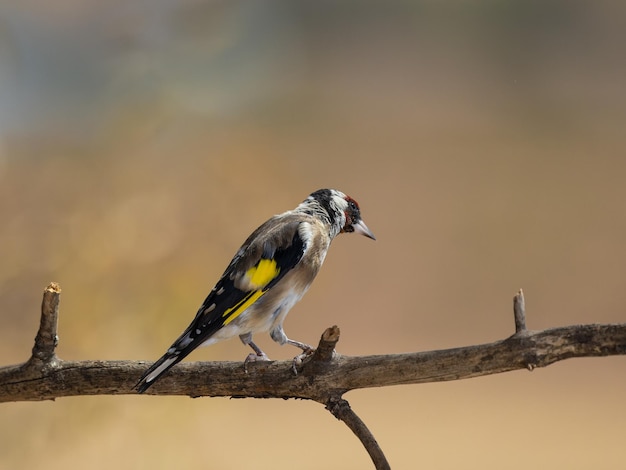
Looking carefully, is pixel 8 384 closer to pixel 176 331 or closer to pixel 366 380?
pixel 366 380

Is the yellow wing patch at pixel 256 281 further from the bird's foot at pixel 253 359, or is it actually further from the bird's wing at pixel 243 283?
the bird's foot at pixel 253 359

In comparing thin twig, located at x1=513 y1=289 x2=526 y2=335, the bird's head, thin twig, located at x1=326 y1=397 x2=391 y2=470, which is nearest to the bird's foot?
thin twig, located at x1=326 y1=397 x2=391 y2=470

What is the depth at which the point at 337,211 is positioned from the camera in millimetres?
2314

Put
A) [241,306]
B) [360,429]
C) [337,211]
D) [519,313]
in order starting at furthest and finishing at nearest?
[337,211]
[241,306]
[360,429]
[519,313]

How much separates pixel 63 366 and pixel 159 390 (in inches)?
12.1

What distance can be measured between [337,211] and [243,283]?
1.30ft

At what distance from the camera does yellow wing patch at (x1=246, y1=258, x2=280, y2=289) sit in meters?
2.07

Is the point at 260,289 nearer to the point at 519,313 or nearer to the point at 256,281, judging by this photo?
the point at 256,281

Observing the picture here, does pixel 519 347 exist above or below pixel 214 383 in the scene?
below

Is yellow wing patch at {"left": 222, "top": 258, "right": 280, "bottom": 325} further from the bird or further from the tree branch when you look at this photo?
the tree branch

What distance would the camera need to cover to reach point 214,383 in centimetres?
206

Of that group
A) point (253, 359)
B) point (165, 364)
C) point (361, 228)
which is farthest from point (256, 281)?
point (361, 228)

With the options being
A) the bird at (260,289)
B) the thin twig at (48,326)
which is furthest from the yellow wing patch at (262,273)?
the thin twig at (48,326)

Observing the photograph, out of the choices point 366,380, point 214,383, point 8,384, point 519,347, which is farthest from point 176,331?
point 519,347
